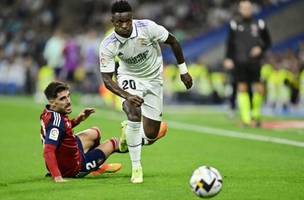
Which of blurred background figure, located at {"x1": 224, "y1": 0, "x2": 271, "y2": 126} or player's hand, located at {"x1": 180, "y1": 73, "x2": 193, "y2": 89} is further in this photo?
blurred background figure, located at {"x1": 224, "y1": 0, "x2": 271, "y2": 126}

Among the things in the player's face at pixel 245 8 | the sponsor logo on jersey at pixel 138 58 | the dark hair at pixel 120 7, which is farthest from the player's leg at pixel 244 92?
the dark hair at pixel 120 7

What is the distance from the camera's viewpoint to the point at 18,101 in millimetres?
28500

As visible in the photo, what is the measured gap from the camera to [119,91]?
964cm

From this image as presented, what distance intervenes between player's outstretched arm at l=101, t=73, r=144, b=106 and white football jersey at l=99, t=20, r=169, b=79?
8cm

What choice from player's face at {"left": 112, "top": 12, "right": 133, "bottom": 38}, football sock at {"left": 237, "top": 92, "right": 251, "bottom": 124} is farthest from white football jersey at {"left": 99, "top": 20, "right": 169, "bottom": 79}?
football sock at {"left": 237, "top": 92, "right": 251, "bottom": 124}

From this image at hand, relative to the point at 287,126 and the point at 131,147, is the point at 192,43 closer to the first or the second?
the point at 287,126

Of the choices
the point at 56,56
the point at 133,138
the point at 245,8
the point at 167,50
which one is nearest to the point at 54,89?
the point at 133,138

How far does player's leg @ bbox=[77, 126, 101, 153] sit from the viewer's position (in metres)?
10.1

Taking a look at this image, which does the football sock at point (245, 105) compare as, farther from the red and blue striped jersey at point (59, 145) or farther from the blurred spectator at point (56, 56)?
the blurred spectator at point (56, 56)

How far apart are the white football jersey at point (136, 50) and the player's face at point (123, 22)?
16cm

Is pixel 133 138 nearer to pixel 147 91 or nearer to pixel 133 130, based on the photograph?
pixel 133 130

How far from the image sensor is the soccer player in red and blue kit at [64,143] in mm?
9359

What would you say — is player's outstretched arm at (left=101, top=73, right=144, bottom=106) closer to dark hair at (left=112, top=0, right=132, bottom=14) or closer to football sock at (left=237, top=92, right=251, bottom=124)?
dark hair at (left=112, top=0, right=132, bottom=14)

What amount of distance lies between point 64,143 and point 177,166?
2067 mm
